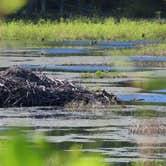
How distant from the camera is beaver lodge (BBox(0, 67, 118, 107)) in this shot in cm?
1361

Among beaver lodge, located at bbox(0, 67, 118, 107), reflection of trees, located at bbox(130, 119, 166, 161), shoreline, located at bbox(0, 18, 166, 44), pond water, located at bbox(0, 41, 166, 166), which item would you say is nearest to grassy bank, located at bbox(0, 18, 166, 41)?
shoreline, located at bbox(0, 18, 166, 44)

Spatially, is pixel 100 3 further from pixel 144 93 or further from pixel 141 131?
pixel 141 131

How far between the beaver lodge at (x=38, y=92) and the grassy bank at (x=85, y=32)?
76.4 feet

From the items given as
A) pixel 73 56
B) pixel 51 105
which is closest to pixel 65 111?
pixel 51 105

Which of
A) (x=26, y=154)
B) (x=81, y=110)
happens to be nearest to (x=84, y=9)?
(x=81, y=110)

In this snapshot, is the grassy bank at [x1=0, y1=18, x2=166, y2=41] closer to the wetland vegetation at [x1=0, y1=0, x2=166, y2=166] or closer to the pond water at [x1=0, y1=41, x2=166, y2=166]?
the wetland vegetation at [x1=0, y1=0, x2=166, y2=166]

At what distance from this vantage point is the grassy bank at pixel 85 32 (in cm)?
3800

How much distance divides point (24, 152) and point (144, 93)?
48.2 ft

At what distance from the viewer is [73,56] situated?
2775 cm

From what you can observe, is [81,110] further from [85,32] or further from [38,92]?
[85,32]

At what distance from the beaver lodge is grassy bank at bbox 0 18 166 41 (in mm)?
23283

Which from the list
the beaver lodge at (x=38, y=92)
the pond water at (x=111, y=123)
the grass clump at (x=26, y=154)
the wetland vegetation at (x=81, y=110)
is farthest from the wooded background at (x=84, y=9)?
the grass clump at (x=26, y=154)

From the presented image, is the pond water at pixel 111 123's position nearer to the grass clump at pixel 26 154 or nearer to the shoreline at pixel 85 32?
the grass clump at pixel 26 154

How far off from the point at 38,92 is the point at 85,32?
25159 millimetres
